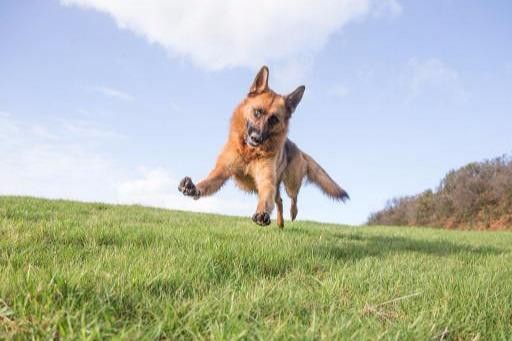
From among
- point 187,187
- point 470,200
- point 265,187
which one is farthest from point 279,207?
point 470,200

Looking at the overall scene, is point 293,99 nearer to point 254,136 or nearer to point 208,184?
point 254,136

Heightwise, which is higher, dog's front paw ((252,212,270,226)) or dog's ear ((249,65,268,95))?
dog's ear ((249,65,268,95))

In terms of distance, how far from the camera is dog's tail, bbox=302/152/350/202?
10516mm

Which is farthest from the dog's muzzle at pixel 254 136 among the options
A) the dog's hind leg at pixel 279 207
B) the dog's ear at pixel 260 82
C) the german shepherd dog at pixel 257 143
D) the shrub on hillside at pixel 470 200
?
the shrub on hillside at pixel 470 200

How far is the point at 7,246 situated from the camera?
193 inches

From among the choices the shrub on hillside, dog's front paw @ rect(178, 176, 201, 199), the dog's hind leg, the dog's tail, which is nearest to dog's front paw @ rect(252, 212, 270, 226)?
dog's front paw @ rect(178, 176, 201, 199)

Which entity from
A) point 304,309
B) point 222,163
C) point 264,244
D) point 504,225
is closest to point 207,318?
point 304,309

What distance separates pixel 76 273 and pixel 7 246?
6.52 feet

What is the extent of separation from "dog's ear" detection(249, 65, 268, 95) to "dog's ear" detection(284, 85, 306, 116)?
0.39 m

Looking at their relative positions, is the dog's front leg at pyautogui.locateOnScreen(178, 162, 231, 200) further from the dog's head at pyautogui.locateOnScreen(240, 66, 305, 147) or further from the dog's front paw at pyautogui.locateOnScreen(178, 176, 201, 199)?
the dog's head at pyautogui.locateOnScreen(240, 66, 305, 147)

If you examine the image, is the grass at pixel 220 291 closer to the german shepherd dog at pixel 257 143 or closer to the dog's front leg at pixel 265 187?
the dog's front leg at pixel 265 187

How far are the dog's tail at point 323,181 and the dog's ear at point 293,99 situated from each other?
261 cm

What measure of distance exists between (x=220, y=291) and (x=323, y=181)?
23.2 feet

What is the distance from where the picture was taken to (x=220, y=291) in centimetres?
376
